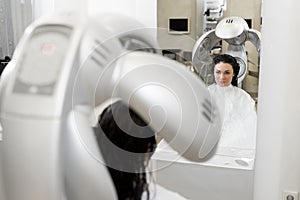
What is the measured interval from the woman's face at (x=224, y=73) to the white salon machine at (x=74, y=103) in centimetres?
59

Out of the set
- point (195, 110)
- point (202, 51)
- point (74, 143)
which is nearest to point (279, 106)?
point (202, 51)

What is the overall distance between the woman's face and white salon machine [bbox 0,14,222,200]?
1.95 ft

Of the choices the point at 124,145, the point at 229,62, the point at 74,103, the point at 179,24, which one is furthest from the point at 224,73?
the point at 74,103

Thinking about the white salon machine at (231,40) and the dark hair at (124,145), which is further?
the white salon machine at (231,40)

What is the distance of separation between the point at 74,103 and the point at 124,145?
15 cm

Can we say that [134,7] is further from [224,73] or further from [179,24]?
[224,73]

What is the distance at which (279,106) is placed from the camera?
3.09ft

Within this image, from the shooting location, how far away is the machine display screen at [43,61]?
1.43 ft

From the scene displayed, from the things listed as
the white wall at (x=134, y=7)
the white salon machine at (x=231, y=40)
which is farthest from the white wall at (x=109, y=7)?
the white salon machine at (x=231, y=40)

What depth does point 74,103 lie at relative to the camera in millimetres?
448

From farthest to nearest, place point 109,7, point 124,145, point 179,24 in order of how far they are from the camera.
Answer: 1. point 179,24
2. point 109,7
3. point 124,145

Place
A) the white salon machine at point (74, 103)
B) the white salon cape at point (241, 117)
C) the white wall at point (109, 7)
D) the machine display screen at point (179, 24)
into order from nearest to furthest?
the white salon machine at point (74, 103) → the white wall at point (109, 7) → the machine display screen at point (179, 24) → the white salon cape at point (241, 117)

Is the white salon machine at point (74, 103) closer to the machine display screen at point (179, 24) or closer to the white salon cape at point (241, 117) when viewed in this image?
the machine display screen at point (179, 24)

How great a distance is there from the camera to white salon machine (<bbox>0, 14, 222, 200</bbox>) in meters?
0.43
